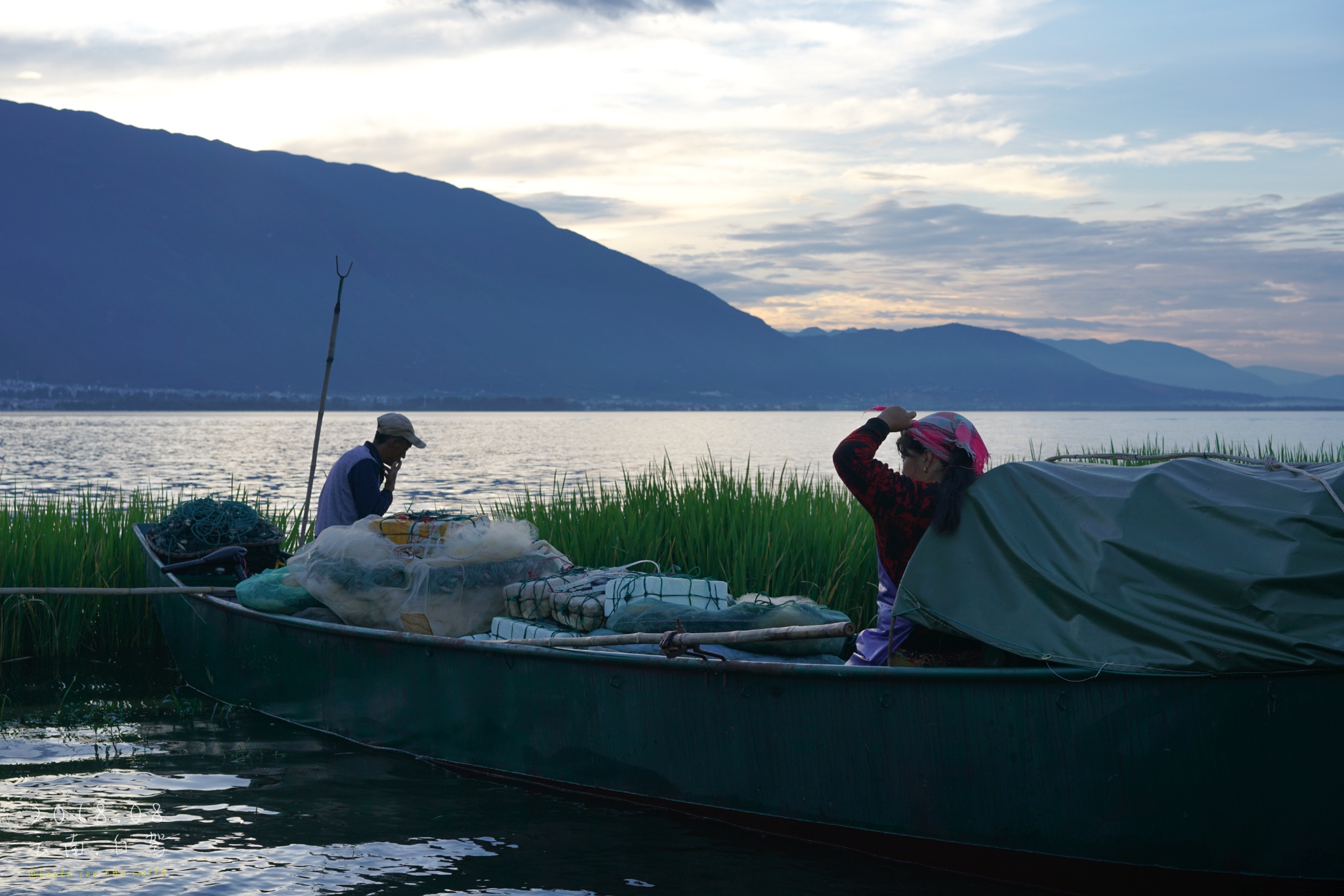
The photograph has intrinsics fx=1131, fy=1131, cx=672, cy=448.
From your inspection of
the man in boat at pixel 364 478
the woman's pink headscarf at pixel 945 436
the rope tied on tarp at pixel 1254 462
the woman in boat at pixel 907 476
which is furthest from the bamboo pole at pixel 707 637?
the man in boat at pixel 364 478

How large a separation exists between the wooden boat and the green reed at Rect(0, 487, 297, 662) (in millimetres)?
4525

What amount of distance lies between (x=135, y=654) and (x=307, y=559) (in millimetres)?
3676

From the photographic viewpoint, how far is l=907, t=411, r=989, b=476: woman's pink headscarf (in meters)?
4.71

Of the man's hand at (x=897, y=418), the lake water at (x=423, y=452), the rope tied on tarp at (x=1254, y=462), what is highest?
the man's hand at (x=897, y=418)

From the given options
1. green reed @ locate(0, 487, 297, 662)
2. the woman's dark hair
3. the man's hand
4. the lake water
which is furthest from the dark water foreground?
the lake water

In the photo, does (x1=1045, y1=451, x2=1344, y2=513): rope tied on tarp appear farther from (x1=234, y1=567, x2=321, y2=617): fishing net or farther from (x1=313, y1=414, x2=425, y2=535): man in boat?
(x1=234, y1=567, x2=321, y2=617): fishing net

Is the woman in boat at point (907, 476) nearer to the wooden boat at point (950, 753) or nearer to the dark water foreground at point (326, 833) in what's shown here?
the wooden boat at point (950, 753)

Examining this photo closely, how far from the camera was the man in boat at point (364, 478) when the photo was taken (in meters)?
7.89

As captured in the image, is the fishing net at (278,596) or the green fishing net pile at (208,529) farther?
the green fishing net pile at (208,529)

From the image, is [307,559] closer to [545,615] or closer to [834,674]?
[545,615]

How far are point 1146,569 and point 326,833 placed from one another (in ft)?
13.2

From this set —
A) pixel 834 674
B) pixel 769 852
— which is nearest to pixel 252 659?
pixel 769 852

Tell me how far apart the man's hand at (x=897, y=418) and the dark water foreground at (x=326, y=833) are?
1899 mm

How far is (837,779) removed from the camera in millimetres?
4859
